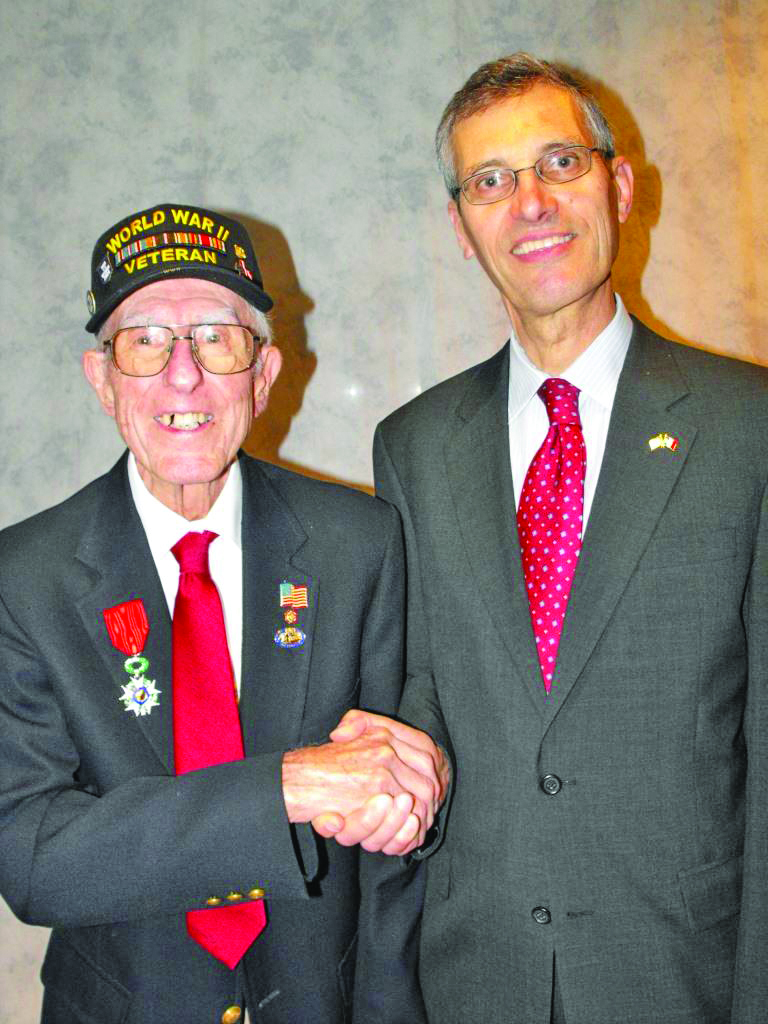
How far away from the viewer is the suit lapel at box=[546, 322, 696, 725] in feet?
5.05

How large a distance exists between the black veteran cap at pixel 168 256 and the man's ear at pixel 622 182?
2.40 feet

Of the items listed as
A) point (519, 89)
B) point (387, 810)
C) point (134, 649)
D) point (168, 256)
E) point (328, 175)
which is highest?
point (328, 175)

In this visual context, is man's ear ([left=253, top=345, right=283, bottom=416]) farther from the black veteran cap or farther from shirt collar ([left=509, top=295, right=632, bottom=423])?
shirt collar ([left=509, top=295, right=632, bottom=423])

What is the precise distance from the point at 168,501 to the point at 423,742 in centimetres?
62

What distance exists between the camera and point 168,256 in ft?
5.41

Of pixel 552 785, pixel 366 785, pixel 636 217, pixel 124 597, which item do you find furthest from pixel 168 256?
pixel 636 217

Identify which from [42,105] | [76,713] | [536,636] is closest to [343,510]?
[536,636]

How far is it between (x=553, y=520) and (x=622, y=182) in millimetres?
736

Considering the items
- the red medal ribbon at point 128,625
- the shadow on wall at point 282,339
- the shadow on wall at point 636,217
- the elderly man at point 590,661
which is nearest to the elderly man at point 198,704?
the red medal ribbon at point 128,625

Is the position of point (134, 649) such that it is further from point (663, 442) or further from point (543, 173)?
point (543, 173)

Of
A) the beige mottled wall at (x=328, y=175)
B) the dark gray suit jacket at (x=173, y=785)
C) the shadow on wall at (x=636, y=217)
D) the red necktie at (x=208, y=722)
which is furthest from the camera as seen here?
the shadow on wall at (x=636, y=217)

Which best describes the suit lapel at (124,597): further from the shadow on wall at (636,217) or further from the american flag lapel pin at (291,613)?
the shadow on wall at (636,217)

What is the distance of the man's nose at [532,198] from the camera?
5.64ft

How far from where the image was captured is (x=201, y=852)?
55.2 inches
